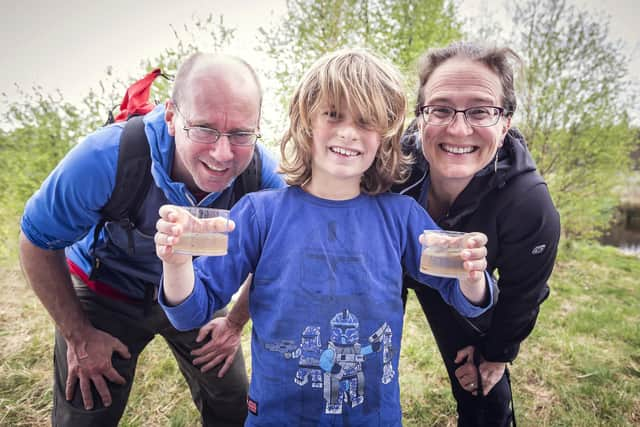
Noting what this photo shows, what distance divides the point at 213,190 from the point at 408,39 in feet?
20.5

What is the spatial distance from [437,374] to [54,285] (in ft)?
11.4

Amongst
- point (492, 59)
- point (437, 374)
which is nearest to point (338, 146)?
point (492, 59)

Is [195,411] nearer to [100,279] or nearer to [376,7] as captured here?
[100,279]

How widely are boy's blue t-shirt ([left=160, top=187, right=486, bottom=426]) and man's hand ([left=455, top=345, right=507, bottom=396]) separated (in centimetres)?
110

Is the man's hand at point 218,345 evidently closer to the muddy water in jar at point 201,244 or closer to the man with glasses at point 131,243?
the man with glasses at point 131,243

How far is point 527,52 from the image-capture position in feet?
25.9

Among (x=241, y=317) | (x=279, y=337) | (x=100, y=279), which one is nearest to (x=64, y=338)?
(x=100, y=279)

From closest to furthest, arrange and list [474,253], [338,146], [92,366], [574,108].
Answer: [474,253], [338,146], [92,366], [574,108]

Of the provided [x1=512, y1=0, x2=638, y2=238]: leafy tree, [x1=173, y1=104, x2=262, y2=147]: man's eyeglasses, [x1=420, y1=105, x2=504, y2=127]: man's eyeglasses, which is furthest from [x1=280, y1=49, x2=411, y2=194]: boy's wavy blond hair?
[x1=512, y1=0, x2=638, y2=238]: leafy tree

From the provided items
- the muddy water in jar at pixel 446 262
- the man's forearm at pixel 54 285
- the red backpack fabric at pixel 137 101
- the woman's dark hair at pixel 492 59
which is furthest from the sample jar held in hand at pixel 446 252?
the man's forearm at pixel 54 285

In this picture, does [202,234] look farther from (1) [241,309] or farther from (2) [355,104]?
(1) [241,309]

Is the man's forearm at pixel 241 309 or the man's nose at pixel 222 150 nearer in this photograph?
the man's nose at pixel 222 150

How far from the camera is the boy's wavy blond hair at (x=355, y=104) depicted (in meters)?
1.55

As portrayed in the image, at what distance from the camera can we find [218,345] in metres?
2.52
